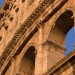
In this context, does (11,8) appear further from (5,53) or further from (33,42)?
(33,42)

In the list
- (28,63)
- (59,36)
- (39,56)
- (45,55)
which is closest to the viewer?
(45,55)

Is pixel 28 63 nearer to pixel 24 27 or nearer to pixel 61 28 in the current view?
pixel 24 27

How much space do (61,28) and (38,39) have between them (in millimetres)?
1528

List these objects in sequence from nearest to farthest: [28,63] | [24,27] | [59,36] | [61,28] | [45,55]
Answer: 1. [45,55]
2. [59,36]
3. [61,28]
4. [28,63]
5. [24,27]

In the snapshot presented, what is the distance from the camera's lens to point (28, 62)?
24.6 metres

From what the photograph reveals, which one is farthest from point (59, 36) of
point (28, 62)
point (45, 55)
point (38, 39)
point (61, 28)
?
point (28, 62)

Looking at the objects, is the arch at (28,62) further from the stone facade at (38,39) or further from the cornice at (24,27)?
the cornice at (24,27)

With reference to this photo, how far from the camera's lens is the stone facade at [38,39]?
70.1 ft

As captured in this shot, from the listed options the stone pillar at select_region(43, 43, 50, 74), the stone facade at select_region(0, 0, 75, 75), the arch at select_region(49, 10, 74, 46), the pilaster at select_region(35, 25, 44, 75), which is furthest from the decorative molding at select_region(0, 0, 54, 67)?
the stone pillar at select_region(43, 43, 50, 74)

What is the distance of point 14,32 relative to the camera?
90.3 feet

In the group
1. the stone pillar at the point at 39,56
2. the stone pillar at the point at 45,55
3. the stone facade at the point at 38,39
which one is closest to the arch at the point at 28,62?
the stone facade at the point at 38,39

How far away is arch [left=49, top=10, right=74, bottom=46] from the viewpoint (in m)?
22.2

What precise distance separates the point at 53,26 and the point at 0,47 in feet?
27.3

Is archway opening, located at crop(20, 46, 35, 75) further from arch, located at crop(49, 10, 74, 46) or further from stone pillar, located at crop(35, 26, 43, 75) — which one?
arch, located at crop(49, 10, 74, 46)
